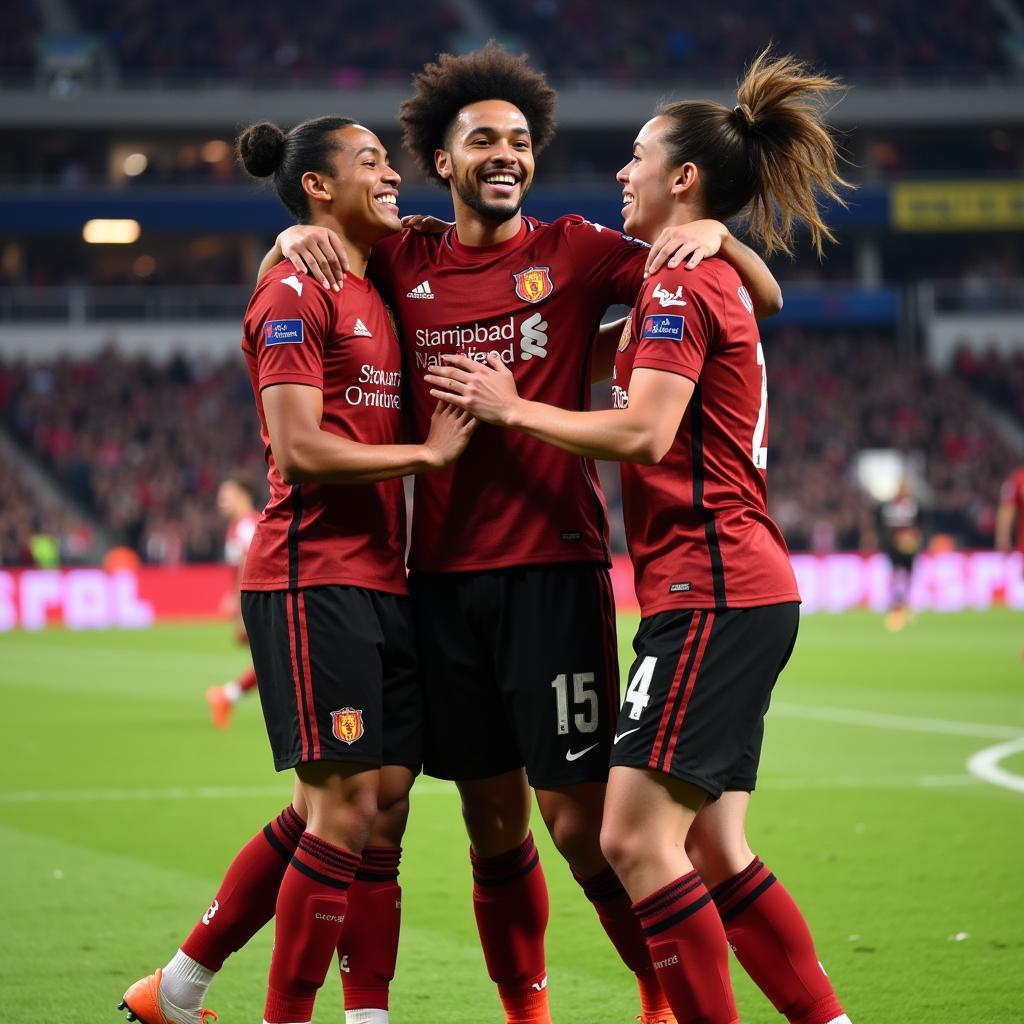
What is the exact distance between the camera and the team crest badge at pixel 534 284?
14.6 feet

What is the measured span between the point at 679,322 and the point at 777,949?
153 cm

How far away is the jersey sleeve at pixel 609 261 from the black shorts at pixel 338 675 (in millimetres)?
1010

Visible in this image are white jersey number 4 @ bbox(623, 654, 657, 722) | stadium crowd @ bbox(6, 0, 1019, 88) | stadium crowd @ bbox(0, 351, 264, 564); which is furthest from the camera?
stadium crowd @ bbox(6, 0, 1019, 88)

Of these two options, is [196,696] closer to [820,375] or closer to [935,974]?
[935,974]

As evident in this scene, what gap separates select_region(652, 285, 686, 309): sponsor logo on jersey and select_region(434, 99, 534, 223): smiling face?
2.33 feet

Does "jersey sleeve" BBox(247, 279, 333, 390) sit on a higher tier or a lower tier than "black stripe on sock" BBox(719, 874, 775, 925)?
higher

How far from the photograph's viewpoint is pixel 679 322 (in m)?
3.89

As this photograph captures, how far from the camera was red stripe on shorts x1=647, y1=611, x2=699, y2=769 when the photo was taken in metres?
3.84

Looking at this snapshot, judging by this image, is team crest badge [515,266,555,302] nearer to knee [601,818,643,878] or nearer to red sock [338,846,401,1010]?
knee [601,818,643,878]

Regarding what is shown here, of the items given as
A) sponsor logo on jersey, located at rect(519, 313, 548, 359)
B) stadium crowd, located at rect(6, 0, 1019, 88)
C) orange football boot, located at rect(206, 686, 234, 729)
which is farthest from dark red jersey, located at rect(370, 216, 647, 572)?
stadium crowd, located at rect(6, 0, 1019, 88)

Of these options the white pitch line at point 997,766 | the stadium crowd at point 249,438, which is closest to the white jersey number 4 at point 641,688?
the white pitch line at point 997,766

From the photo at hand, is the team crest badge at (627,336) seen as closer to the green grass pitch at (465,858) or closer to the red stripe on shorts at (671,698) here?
the red stripe on shorts at (671,698)

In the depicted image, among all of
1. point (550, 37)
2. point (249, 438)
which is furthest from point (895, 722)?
point (550, 37)

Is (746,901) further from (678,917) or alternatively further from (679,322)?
(679,322)
